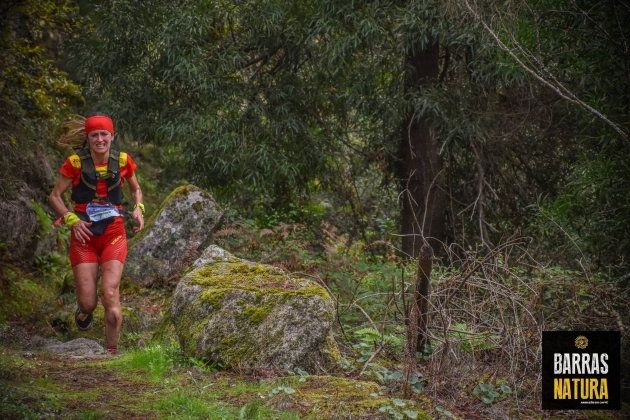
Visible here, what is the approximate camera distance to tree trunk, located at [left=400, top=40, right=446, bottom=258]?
12.5 m

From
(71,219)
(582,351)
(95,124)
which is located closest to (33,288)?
(71,219)

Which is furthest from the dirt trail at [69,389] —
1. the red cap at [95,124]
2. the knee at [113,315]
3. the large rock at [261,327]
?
the red cap at [95,124]

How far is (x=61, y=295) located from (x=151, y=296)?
4.71 ft

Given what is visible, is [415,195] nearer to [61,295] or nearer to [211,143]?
[211,143]

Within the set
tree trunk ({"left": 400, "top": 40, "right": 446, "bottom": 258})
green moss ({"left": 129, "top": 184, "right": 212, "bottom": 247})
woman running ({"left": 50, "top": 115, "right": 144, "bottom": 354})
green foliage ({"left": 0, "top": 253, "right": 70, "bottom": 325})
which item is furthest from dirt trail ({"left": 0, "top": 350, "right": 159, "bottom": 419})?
tree trunk ({"left": 400, "top": 40, "right": 446, "bottom": 258})

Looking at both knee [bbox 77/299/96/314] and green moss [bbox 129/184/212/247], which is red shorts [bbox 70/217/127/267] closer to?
knee [bbox 77/299/96/314]

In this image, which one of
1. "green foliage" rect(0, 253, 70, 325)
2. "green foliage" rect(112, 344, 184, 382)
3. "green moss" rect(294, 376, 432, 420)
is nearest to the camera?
"green moss" rect(294, 376, 432, 420)

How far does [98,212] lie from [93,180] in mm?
333

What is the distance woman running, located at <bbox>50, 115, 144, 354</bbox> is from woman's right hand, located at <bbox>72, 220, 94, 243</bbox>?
3.1 inches

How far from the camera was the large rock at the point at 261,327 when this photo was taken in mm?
5621

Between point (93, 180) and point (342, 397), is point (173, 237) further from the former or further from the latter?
point (342, 397)

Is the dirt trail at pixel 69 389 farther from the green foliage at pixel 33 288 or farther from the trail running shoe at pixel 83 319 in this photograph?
the green foliage at pixel 33 288

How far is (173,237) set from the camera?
39.1ft

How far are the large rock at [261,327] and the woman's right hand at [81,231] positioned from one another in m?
1.75
